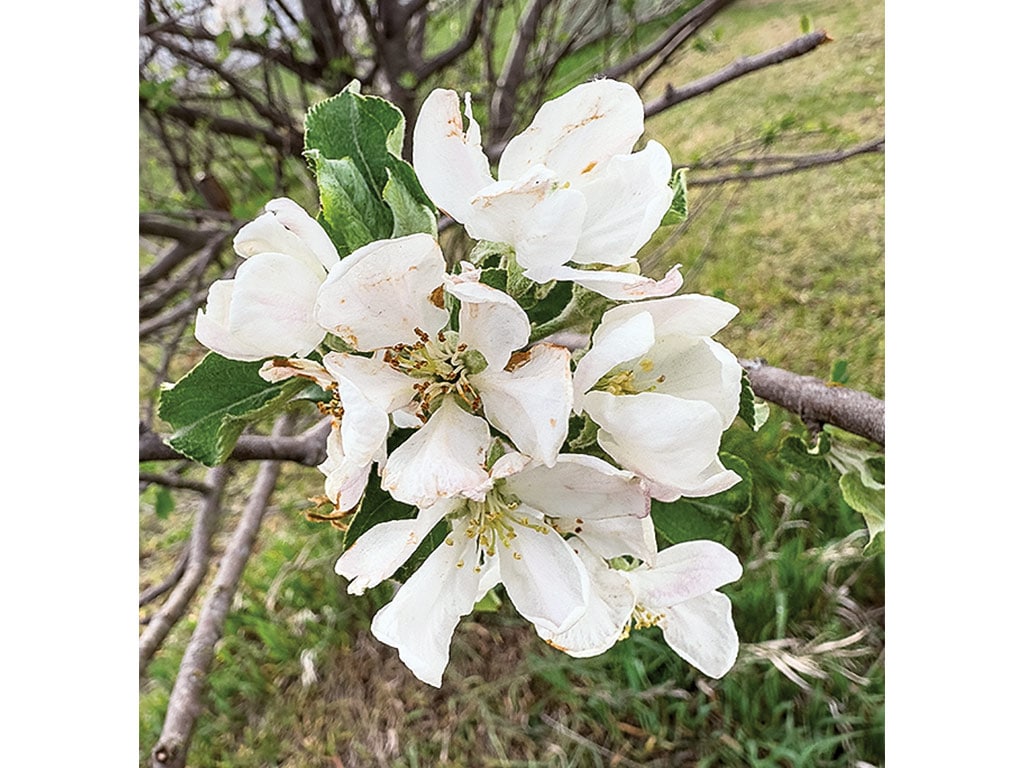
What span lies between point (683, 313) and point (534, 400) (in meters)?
0.06

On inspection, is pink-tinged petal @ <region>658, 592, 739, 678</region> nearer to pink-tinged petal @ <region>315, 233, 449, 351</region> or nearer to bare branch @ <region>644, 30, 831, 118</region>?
pink-tinged petal @ <region>315, 233, 449, 351</region>

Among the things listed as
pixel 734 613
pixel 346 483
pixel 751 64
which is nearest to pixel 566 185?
pixel 346 483

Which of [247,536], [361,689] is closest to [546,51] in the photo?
[247,536]

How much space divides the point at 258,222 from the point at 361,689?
104 centimetres

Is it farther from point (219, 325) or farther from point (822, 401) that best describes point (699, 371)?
point (822, 401)

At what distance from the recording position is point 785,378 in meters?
0.54

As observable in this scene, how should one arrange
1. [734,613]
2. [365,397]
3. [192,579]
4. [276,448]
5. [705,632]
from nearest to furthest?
[365,397] → [705,632] → [276,448] → [192,579] → [734,613]

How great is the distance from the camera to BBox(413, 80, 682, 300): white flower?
0.26 m

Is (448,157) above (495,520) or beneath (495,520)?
above

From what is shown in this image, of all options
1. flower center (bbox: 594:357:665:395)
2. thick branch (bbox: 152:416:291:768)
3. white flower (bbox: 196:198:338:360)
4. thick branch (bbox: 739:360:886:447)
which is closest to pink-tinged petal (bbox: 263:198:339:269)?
white flower (bbox: 196:198:338:360)

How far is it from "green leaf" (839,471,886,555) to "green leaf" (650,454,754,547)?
135mm

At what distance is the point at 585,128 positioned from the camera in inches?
11.7

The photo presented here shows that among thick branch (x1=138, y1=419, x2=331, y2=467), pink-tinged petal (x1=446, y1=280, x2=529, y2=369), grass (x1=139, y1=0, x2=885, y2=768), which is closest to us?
pink-tinged petal (x1=446, y1=280, x2=529, y2=369)

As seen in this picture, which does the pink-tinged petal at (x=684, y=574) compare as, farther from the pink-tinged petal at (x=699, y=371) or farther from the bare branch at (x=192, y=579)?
the bare branch at (x=192, y=579)
